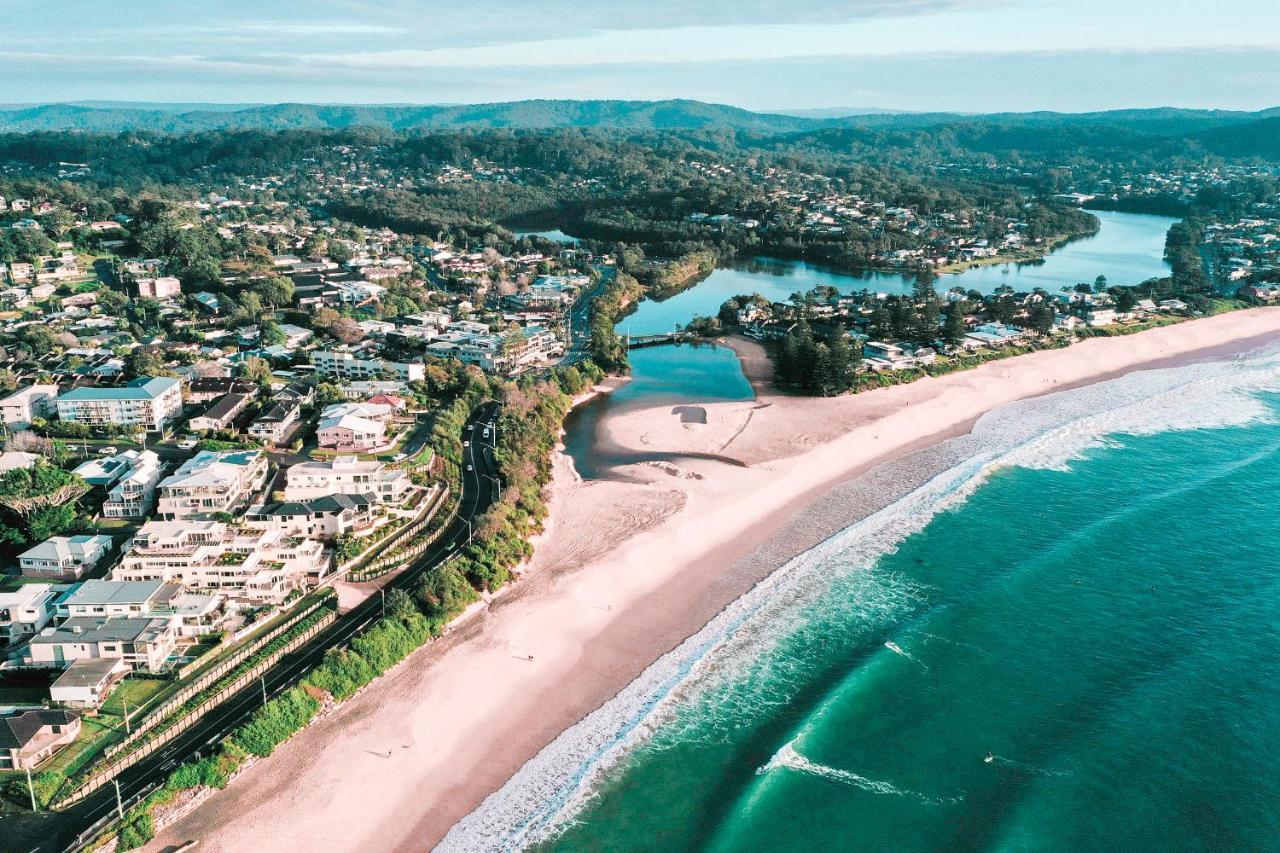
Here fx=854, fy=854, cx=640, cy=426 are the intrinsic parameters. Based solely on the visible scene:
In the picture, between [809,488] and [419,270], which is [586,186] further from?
[809,488]

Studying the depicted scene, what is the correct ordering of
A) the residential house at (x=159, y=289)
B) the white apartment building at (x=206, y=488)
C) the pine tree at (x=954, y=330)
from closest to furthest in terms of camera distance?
the white apartment building at (x=206, y=488) < the pine tree at (x=954, y=330) < the residential house at (x=159, y=289)

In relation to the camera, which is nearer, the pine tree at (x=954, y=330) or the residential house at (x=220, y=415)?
the residential house at (x=220, y=415)

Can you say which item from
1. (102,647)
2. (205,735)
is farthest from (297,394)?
(205,735)

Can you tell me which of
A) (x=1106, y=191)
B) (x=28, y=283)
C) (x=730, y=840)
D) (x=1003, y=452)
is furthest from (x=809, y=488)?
(x=1106, y=191)

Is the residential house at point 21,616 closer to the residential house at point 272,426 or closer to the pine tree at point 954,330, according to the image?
the residential house at point 272,426

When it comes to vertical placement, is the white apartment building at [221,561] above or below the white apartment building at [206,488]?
below

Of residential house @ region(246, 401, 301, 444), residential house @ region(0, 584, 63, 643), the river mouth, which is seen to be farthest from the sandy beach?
residential house @ region(246, 401, 301, 444)

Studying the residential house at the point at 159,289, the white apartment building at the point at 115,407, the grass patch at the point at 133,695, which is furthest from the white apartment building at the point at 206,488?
the residential house at the point at 159,289

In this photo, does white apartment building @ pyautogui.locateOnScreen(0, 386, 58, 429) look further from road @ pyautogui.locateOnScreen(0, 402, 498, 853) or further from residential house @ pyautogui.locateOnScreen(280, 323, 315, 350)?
road @ pyautogui.locateOnScreen(0, 402, 498, 853)
